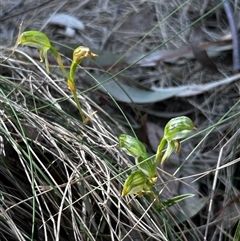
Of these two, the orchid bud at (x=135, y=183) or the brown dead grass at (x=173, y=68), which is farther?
the brown dead grass at (x=173, y=68)

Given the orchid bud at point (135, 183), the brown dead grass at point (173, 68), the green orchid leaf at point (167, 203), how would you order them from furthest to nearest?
the brown dead grass at point (173, 68)
the green orchid leaf at point (167, 203)
the orchid bud at point (135, 183)

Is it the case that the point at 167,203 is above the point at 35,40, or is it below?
below

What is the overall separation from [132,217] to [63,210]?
14 centimetres

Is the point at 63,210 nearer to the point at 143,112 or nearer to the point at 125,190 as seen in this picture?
the point at 125,190

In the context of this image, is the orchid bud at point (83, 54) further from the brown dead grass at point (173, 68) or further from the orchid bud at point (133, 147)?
the brown dead grass at point (173, 68)

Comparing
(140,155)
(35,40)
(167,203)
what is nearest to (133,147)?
(140,155)

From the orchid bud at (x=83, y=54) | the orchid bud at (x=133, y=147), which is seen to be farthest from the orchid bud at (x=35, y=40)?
the orchid bud at (x=133, y=147)

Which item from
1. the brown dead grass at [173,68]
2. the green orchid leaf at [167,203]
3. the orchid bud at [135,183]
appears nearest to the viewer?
the orchid bud at [135,183]

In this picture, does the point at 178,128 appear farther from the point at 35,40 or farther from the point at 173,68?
the point at 173,68

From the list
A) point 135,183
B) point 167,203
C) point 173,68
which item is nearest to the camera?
point 135,183

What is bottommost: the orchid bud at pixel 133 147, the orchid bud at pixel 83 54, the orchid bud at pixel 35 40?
the orchid bud at pixel 133 147

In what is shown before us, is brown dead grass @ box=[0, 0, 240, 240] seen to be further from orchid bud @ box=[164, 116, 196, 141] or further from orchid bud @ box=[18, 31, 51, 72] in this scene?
orchid bud @ box=[18, 31, 51, 72]

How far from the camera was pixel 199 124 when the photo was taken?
57.4 inches

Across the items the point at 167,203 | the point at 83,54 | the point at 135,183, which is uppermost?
the point at 83,54
